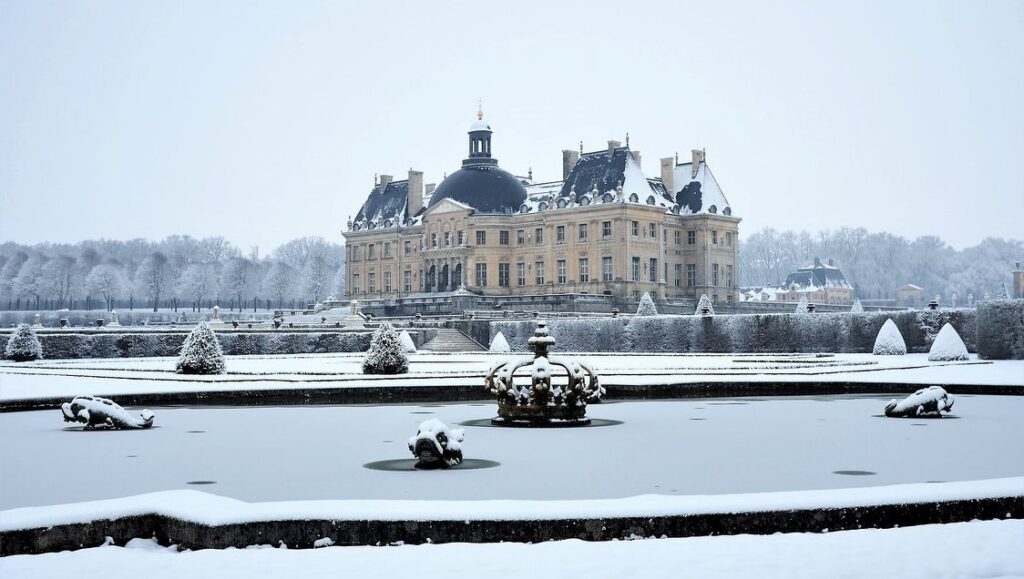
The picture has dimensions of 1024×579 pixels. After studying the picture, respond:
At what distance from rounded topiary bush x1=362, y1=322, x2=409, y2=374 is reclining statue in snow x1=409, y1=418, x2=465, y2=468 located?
53.5ft

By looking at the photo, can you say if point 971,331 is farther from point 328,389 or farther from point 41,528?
point 41,528

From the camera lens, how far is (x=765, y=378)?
22406 millimetres

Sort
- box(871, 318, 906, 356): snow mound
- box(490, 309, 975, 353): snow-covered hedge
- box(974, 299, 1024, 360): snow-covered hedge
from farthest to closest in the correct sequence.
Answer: box(490, 309, 975, 353): snow-covered hedge, box(871, 318, 906, 356): snow mound, box(974, 299, 1024, 360): snow-covered hedge

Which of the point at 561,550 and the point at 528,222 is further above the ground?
the point at 528,222

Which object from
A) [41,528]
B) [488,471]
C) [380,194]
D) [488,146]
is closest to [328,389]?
[488,471]

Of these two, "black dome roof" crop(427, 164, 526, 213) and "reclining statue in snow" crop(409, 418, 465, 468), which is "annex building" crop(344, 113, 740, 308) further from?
"reclining statue in snow" crop(409, 418, 465, 468)

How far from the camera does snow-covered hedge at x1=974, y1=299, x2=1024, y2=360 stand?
1210 inches

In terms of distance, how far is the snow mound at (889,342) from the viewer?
3619 cm

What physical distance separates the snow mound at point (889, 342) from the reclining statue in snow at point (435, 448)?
27947mm

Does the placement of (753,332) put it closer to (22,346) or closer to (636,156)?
(22,346)

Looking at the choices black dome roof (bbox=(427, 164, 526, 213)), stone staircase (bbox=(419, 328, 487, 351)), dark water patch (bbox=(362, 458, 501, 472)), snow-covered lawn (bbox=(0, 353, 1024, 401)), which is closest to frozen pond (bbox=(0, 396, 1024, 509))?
dark water patch (bbox=(362, 458, 501, 472))

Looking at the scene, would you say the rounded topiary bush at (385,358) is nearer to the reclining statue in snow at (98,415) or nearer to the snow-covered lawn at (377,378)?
the snow-covered lawn at (377,378)

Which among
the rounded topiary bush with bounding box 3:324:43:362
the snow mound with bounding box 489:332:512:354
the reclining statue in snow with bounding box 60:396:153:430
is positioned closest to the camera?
the reclining statue in snow with bounding box 60:396:153:430

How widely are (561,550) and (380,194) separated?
92.2 m
